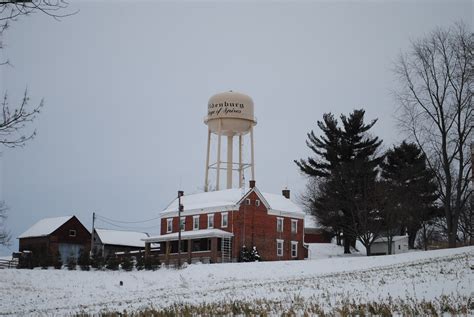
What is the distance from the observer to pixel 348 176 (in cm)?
5975

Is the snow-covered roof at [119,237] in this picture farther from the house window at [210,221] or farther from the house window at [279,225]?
the house window at [279,225]

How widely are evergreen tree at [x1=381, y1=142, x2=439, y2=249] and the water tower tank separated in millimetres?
15926

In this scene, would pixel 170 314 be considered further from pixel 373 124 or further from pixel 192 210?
pixel 373 124

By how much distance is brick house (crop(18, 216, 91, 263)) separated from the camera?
2635 inches

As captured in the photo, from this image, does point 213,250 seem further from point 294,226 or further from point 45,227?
point 45,227

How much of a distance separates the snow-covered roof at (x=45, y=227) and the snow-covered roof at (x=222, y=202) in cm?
1293

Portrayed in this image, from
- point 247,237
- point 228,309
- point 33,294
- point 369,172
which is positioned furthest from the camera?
point 369,172

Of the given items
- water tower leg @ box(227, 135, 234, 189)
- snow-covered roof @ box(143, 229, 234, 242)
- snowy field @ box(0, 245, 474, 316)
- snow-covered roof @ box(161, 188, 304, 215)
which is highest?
water tower leg @ box(227, 135, 234, 189)

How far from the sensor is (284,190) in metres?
68.7

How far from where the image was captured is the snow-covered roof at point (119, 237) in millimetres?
71000

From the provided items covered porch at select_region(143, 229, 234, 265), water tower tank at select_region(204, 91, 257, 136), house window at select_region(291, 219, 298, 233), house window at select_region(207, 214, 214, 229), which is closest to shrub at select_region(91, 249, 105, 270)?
covered porch at select_region(143, 229, 234, 265)

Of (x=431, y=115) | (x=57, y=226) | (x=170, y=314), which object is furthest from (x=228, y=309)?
(x=57, y=226)

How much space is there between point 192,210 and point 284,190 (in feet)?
42.1

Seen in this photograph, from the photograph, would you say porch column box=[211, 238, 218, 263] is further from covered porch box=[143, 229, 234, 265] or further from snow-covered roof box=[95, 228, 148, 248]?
snow-covered roof box=[95, 228, 148, 248]
